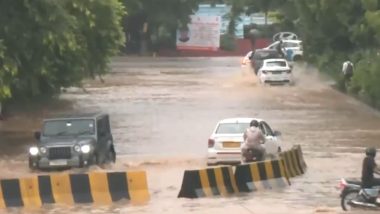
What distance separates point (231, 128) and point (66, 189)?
950 centimetres

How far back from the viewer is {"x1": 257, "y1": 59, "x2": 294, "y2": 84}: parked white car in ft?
215

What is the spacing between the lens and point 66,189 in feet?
74.5

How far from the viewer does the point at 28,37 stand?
3403 centimetres

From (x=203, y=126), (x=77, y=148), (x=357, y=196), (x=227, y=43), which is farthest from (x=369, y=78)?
(x=227, y=43)

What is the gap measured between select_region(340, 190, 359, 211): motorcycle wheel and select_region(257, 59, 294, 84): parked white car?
44.6m

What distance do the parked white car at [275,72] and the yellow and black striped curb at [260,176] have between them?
129 ft

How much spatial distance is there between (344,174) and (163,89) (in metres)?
33.8

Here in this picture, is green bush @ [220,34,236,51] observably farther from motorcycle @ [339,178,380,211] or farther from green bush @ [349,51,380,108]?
motorcycle @ [339,178,380,211]

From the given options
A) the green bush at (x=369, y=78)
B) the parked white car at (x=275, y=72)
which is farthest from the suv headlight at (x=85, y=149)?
the parked white car at (x=275, y=72)

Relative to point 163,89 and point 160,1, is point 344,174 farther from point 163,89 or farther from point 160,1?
point 160,1

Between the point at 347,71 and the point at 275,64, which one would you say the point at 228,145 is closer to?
the point at 347,71

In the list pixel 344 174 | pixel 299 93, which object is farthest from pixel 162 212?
pixel 299 93

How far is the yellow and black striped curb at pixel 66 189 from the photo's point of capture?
22516 millimetres

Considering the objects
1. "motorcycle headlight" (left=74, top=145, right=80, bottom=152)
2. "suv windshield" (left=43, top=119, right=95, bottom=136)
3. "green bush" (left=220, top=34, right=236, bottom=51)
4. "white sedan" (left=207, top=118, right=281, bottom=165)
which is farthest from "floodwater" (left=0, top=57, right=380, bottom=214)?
"green bush" (left=220, top=34, right=236, bottom=51)
